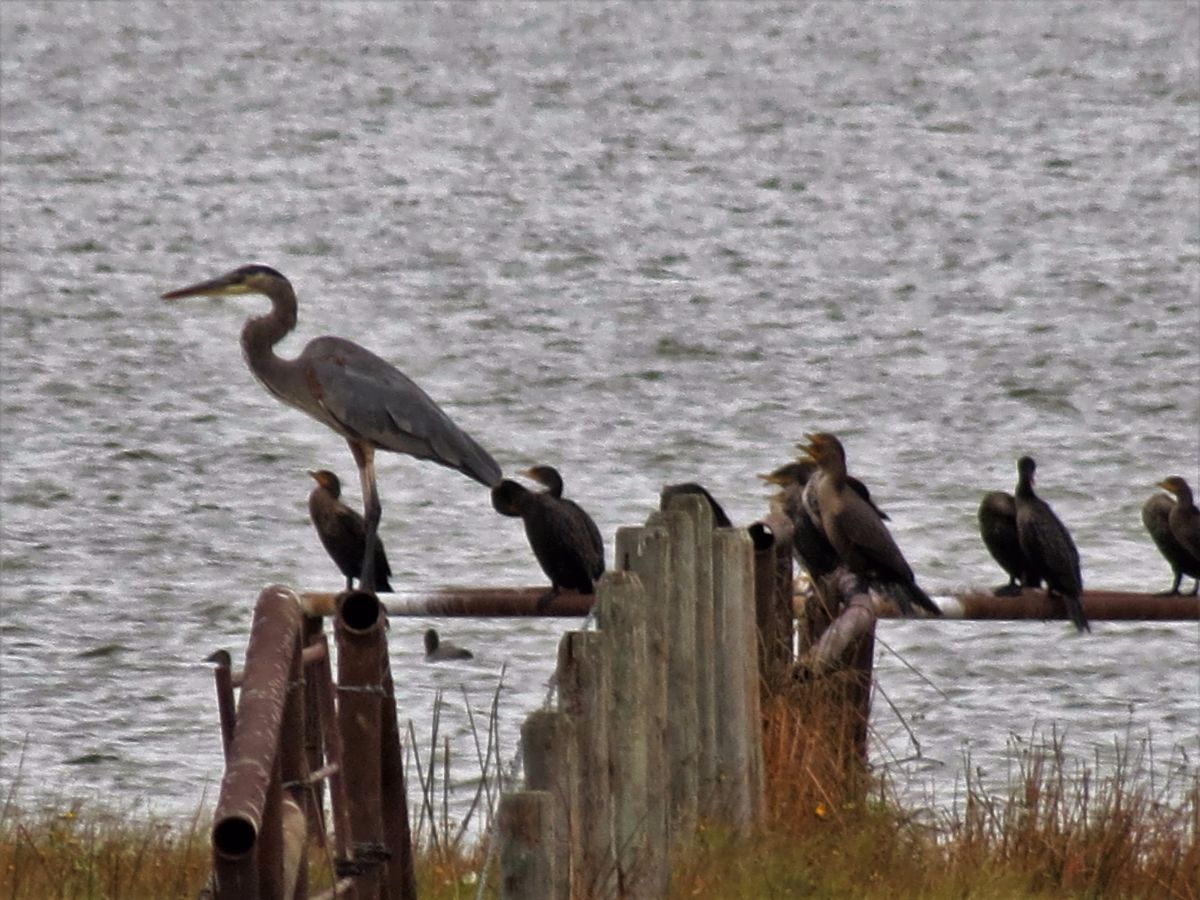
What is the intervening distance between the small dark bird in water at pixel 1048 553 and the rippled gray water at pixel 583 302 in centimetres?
50

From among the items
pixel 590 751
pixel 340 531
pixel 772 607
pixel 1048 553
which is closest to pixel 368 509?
pixel 340 531

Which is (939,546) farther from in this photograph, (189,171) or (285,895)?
(189,171)

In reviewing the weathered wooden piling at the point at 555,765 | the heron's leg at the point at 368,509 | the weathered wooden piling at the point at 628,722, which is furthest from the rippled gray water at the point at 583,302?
the weathered wooden piling at the point at 555,765

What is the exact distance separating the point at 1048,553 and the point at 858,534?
629 mm

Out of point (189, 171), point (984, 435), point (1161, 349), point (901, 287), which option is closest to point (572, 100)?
point (189, 171)

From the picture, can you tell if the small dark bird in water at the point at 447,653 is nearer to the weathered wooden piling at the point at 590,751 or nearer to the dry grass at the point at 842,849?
the dry grass at the point at 842,849

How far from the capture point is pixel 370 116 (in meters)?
31.4

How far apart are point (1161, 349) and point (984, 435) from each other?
380 centimetres

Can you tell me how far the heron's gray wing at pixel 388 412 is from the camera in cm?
970

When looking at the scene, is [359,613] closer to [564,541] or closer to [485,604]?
[485,604]

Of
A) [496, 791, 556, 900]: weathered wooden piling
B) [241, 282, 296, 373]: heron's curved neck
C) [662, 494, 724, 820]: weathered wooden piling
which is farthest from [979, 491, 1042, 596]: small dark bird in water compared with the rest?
[496, 791, 556, 900]: weathered wooden piling

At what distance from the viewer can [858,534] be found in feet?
24.7

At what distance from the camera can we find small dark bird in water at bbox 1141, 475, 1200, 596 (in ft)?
27.8

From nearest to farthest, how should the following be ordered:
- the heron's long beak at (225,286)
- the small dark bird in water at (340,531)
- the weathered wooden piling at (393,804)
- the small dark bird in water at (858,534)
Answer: the weathered wooden piling at (393,804), the small dark bird in water at (858,534), the small dark bird in water at (340,531), the heron's long beak at (225,286)
